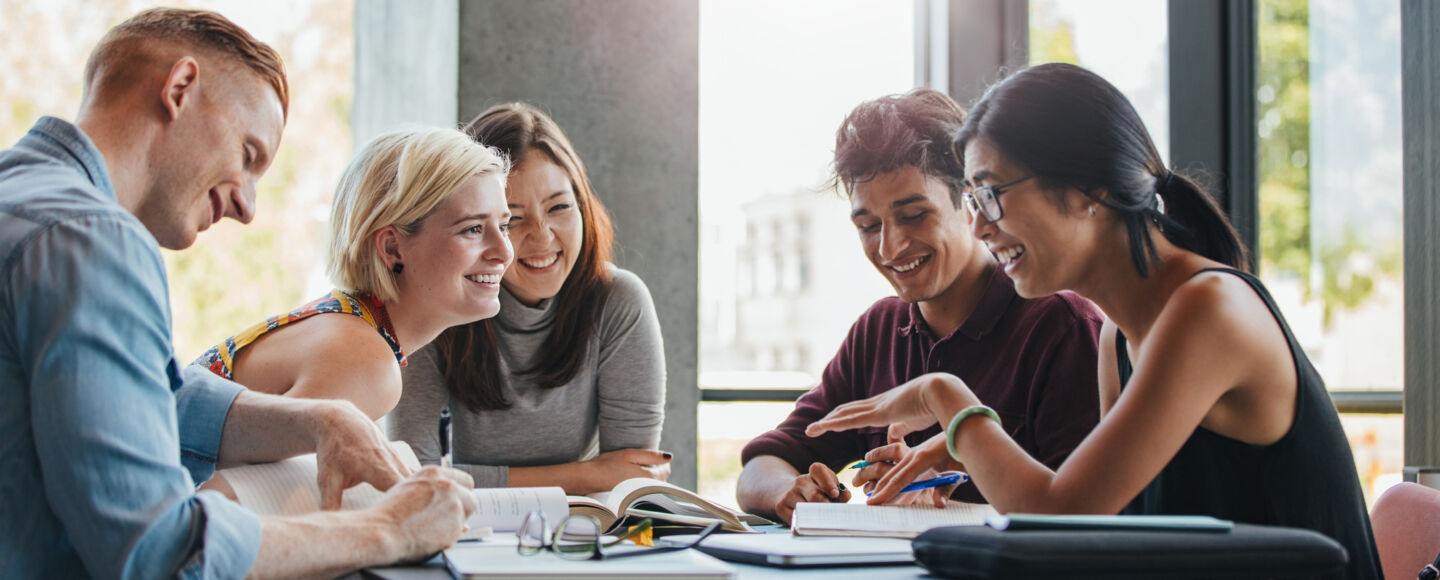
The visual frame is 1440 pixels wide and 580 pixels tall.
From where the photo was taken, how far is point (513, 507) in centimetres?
169

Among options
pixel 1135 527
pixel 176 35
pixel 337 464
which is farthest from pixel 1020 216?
pixel 176 35

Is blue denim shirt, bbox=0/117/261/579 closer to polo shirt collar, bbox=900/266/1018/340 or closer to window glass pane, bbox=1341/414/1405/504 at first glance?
polo shirt collar, bbox=900/266/1018/340

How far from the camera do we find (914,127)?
223 centimetres

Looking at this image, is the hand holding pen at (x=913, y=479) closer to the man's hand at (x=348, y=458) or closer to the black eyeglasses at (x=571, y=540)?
the black eyeglasses at (x=571, y=540)

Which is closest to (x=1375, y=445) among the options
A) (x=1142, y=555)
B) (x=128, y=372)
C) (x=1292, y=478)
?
(x=1292, y=478)

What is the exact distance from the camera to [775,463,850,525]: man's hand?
195 cm

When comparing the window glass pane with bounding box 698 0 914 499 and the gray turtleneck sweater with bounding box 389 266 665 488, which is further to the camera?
the window glass pane with bounding box 698 0 914 499

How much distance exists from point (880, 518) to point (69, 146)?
121 cm

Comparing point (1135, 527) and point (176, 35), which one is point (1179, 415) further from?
point (176, 35)

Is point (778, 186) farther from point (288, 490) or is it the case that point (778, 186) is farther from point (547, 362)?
point (288, 490)

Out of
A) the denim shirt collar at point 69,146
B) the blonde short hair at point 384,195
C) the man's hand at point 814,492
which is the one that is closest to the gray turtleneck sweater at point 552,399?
the blonde short hair at point 384,195

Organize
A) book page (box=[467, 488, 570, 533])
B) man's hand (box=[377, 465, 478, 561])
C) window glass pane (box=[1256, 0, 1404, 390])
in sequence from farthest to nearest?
window glass pane (box=[1256, 0, 1404, 390]), book page (box=[467, 488, 570, 533]), man's hand (box=[377, 465, 478, 561])

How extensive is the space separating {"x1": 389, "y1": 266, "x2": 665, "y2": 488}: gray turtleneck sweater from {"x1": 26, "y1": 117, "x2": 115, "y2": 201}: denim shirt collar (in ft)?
4.40

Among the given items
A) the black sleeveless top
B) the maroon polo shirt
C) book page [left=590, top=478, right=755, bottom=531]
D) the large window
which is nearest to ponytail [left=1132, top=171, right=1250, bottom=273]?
the black sleeveless top
